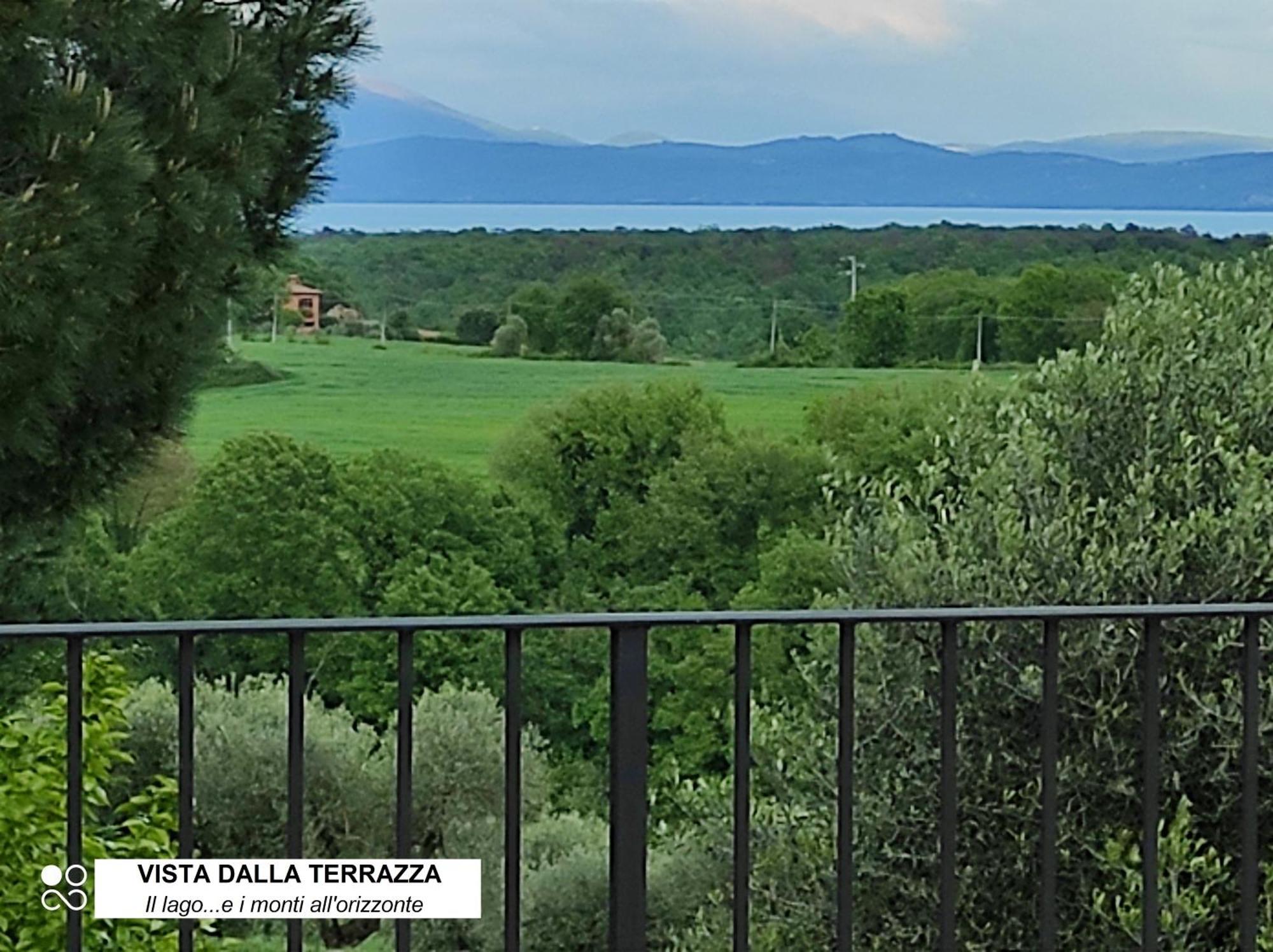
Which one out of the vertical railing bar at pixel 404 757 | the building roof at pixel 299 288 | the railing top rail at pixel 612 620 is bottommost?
the vertical railing bar at pixel 404 757

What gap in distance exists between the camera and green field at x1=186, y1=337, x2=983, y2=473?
7375 millimetres

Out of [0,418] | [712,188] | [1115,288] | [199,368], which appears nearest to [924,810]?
[1115,288]

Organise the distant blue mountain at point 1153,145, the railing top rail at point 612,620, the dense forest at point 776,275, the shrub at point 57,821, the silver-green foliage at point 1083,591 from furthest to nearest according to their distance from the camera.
A: the distant blue mountain at point 1153,145, the dense forest at point 776,275, the silver-green foliage at point 1083,591, the shrub at point 57,821, the railing top rail at point 612,620

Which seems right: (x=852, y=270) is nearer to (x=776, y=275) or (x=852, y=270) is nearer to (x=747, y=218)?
(x=776, y=275)

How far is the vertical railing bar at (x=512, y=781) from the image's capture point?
5.14 ft

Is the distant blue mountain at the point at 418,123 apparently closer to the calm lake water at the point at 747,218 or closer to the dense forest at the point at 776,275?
the calm lake water at the point at 747,218

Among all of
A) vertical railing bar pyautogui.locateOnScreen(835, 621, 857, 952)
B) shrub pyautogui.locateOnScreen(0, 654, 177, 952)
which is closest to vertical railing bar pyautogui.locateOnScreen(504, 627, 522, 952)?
vertical railing bar pyautogui.locateOnScreen(835, 621, 857, 952)

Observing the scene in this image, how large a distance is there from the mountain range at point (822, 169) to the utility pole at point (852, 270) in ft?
0.92

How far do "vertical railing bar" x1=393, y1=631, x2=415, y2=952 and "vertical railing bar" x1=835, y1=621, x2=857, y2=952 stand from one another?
0.39m

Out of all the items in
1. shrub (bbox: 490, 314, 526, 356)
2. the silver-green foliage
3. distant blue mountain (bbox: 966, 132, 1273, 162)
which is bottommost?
the silver-green foliage

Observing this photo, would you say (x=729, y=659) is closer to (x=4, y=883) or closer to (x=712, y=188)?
(x=712, y=188)

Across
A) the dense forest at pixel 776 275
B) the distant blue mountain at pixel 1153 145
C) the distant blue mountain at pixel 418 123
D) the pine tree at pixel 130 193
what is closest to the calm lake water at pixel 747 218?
the dense forest at pixel 776 275

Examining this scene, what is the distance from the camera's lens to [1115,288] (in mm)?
7773

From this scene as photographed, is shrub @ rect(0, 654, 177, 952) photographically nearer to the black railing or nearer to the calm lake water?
the black railing
